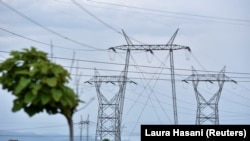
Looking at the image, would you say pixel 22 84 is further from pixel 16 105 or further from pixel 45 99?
pixel 16 105

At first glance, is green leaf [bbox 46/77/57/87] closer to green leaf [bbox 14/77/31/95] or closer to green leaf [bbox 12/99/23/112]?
green leaf [bbox 14/77/31/95]

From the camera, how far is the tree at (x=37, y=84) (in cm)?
1337

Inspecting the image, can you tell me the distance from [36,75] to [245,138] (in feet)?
53.3

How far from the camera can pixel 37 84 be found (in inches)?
526

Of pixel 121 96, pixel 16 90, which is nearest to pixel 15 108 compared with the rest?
pixel 16 90

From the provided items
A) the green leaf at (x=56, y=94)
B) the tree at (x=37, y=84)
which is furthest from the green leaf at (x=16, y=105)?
the green leaf at (x=56, y=94)

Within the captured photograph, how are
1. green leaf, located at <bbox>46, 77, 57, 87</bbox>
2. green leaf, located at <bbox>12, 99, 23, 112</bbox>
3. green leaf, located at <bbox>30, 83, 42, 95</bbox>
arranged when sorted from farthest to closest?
green leaf, located at <bbox>12, 99, 23, 112</bbox> < green leaf, located at <bbox>46, 77, 57, 87</bbox> < green leaf, located at <bbox>30, 83, 42, 95</bbox>

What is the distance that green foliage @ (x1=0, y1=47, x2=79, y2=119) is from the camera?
43.9 ft

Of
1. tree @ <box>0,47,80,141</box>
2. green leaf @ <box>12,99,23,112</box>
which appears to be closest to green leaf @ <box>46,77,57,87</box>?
tree @ <box>0,47,80,141</box>

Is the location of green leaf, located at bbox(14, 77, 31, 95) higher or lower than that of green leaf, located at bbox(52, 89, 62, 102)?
higher

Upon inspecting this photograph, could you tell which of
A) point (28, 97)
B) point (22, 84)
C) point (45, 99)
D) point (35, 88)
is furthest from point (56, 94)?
point (22, 84)

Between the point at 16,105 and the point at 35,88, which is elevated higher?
the point at 35,88

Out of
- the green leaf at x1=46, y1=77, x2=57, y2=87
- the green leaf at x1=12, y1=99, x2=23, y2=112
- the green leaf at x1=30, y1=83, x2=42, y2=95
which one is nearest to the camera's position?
the green leaf at x1=30, y1=83, x2=42, y2=95

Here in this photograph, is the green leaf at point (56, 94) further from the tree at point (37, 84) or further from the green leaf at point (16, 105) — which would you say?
the green leaf at point (16, 105)
